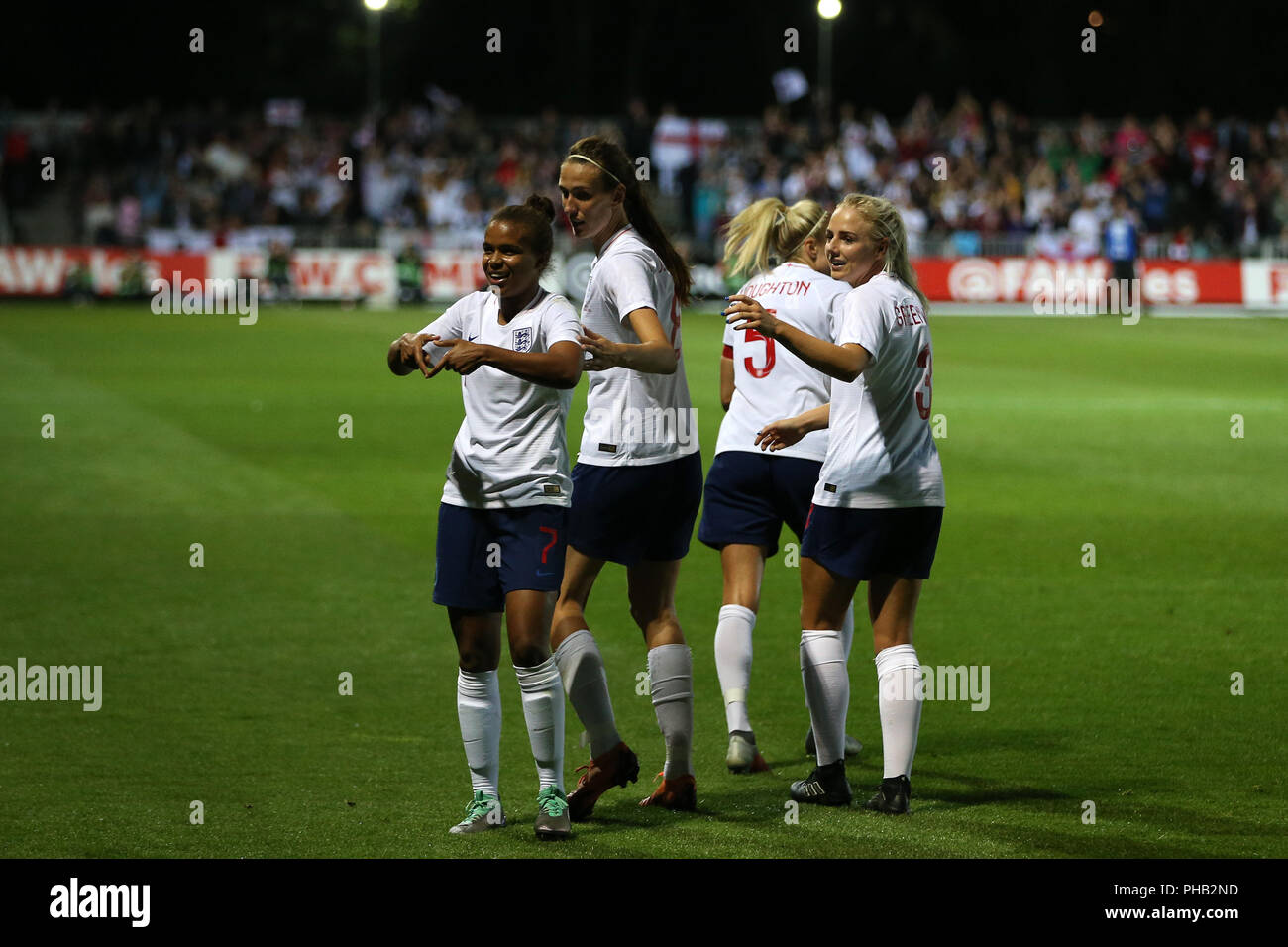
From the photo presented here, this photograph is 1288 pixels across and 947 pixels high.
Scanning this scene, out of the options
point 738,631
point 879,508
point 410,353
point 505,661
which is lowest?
point 505,661

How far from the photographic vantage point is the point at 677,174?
40219mm

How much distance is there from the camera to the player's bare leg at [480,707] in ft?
18.4

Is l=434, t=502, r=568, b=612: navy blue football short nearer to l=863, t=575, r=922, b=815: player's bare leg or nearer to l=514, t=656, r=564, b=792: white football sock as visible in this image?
l=514, t=656, r=564, b=792: white football sock

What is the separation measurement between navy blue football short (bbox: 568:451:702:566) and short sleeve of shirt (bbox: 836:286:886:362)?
796mm

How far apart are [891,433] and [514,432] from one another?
1260 millimetres

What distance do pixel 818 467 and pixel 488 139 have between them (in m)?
36.0

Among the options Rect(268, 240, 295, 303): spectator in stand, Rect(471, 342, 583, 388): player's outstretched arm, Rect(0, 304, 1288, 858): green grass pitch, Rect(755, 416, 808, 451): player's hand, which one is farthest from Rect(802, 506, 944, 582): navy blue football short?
Rect(268, 240, 295, 303): spectator in stand

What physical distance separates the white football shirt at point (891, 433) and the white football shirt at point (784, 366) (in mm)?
751

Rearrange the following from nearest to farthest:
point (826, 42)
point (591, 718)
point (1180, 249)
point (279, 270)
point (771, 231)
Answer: point (591, 718) < point (771, 231) < point (1180, 249) < point (279, 270) < point (826, 42)

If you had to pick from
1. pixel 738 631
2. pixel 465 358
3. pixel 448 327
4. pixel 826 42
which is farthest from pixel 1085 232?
pixel 465 358

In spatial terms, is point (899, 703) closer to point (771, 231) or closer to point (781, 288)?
point (781, 288)

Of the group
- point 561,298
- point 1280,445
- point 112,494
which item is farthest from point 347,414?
point 561,298

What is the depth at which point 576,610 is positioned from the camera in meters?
6.02
